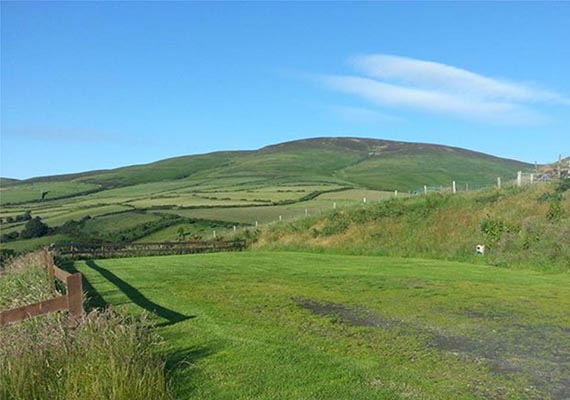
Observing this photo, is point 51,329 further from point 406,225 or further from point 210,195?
point 210,195

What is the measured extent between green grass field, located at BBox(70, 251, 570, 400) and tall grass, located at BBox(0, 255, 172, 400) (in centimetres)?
58

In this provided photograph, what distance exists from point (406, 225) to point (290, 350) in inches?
1043

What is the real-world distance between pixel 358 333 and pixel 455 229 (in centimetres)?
2225

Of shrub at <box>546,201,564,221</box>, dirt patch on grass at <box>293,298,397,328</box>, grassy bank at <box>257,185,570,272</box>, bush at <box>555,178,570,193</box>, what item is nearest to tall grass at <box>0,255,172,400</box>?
dirt patch on grass at <box>293,298,397,328</box>

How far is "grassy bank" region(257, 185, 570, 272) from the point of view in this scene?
81.9 feet

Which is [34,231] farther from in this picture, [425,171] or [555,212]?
[425,171]

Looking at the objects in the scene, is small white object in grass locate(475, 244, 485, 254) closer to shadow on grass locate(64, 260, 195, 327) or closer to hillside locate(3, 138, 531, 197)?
shadow on grass locate(64, 260, 195, 327)

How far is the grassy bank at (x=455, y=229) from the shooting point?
2497 centimetres

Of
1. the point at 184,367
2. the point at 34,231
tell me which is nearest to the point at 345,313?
the point at 184,367

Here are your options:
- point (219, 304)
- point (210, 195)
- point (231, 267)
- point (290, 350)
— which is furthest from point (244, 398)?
point (210, 195)

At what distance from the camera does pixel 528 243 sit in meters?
25.4

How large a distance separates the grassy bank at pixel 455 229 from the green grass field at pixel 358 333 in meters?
5.23

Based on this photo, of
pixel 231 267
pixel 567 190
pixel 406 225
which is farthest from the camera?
pixel 406 225

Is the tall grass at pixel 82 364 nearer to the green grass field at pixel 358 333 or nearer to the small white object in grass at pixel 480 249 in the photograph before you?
the green grass field at pixel 358 333
